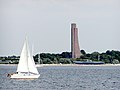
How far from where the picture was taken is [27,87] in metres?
97.3

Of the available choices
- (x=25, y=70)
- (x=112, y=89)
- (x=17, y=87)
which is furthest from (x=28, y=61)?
(x=112, y=89)

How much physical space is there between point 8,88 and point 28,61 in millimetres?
24947

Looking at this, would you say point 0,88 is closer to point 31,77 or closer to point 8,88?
point 8,88

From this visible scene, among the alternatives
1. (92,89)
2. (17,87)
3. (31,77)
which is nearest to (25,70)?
(31,77)

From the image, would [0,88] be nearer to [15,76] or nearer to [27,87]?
[27,87]

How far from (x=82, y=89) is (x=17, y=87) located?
37.0 ft

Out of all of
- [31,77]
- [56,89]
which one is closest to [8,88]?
[56,89]

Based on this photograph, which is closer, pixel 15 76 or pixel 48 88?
pixel 48 88

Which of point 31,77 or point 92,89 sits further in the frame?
point 31,77

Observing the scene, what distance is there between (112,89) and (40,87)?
11918 mm

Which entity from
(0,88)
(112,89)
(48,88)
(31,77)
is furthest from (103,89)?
(31,77)

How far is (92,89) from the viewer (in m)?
92.9

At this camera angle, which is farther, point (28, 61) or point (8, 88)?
point (28, 61)

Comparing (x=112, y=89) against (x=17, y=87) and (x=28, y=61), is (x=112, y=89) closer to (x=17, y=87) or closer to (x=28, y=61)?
(x=17, y=87)
